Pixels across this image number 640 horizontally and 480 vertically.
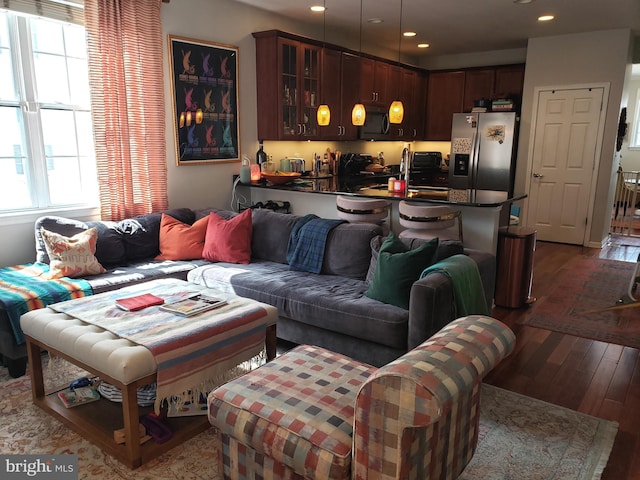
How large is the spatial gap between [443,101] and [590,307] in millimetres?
4667

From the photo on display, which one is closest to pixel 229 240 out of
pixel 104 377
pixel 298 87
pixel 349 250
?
pixel 349 250

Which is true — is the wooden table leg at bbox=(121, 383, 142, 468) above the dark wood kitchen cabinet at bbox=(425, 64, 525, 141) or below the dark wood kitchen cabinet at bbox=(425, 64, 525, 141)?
below

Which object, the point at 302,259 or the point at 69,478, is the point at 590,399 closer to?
the point at 302,259

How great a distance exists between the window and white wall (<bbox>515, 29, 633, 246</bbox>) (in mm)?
5670

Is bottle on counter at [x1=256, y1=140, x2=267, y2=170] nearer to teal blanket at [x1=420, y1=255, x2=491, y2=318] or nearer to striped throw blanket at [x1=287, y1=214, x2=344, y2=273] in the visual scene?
striped throw blanket at [x1=287, y1=214, x2=344, y2=273]

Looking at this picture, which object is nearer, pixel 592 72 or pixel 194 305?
pixel 194 305

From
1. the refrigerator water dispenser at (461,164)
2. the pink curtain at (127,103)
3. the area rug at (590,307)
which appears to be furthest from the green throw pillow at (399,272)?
the refrigerator water dispenser at (461,164)

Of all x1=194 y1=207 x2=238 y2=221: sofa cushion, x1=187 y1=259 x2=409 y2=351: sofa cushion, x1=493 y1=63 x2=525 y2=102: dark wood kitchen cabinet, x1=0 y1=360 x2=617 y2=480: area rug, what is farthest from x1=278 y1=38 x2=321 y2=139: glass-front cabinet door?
x1=0 y1=360 x2=617 y2=480: area rug

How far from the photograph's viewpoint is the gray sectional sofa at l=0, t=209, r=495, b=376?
2.66 metres

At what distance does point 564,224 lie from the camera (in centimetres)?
668

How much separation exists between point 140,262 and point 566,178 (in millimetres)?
5691

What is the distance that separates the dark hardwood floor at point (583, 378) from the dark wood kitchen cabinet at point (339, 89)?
10.3 ft

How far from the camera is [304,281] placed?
3.35m

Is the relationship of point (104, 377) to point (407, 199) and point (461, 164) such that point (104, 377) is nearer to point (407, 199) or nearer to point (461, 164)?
point (407, 199)
